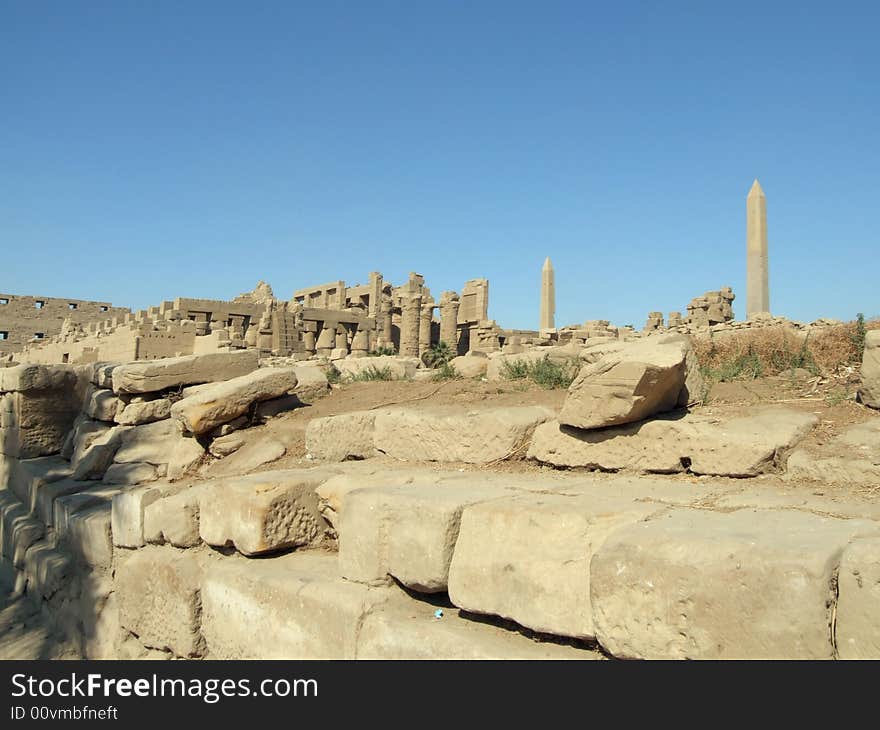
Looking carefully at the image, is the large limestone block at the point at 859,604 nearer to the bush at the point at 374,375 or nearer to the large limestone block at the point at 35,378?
the bush at the point at 374,375

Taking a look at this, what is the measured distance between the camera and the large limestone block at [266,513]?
3461mm

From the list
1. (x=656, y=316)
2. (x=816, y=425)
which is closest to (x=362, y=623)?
(x=816, y=425)

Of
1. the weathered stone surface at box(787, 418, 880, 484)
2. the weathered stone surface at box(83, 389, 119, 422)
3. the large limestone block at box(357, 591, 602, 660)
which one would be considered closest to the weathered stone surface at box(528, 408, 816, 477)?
the weathered stone surface at box(787, 418, 880, 484)

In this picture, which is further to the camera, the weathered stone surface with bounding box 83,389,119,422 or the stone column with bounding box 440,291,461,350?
the stone column with bounding box 440,291,461,350

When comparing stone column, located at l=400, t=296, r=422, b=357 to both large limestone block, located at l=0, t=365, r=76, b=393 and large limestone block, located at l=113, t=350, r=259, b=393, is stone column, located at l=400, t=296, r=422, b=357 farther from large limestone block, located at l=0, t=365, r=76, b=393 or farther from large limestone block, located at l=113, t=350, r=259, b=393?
large limestone block, located at l=113, t=350, r=259, b=393

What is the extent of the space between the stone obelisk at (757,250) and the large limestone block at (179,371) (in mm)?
19978

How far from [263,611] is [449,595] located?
107 centimetres

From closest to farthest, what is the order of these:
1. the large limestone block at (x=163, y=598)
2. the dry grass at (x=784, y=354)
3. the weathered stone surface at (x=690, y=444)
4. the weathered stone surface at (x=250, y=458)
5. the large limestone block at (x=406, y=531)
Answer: the large limestone block at (x=406, y=531), the weathered stone surface at (x=690, y=444), the large limestone block at (x=163, y=598), the dry grass at (x=784, y=354), the weathered stone surface at (x=250, y=458)

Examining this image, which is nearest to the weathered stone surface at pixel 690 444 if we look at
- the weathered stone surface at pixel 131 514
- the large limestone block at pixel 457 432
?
the large limestone block at pixel 457 432

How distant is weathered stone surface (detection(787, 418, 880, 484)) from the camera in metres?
2.78

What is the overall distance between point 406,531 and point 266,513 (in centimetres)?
97

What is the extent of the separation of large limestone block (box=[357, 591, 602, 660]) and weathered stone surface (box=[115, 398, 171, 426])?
4153mm

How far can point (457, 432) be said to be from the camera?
392cm
